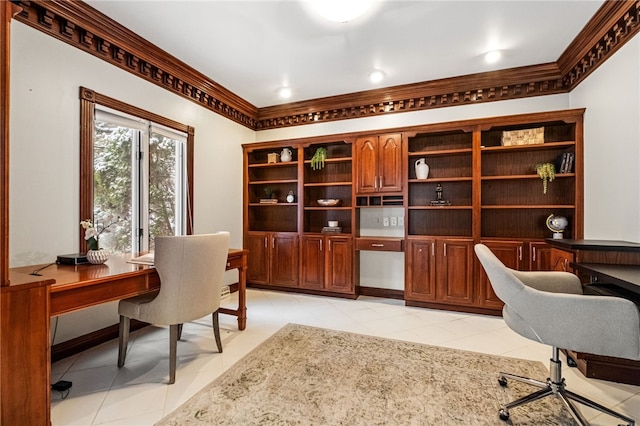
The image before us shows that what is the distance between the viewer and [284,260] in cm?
451

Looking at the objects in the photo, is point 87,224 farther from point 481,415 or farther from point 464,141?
point 464,141

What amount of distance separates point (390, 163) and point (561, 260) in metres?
2.09

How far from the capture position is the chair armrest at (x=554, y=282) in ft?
6.76

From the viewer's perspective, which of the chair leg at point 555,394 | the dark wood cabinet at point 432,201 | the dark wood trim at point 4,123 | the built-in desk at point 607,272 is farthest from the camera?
the dark wood cabinet at point 432,201

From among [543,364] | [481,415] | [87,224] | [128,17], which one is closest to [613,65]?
[543,364]

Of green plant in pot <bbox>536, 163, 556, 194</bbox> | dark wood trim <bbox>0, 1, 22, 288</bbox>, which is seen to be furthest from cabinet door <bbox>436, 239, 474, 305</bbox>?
dark wood trim <bbox>0, 1, 22, 288</bbox>

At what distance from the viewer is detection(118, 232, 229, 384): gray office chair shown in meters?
2.08

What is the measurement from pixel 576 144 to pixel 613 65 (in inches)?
32.8

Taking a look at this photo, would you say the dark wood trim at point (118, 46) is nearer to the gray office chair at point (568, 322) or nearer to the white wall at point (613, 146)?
the gray office chair at point (568, 322)

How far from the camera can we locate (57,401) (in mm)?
1870

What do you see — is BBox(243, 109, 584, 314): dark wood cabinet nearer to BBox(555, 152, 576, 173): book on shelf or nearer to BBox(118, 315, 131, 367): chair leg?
BBox(555, 152, 576, 173): book on shelf

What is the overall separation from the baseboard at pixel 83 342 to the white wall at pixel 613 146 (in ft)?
15.0

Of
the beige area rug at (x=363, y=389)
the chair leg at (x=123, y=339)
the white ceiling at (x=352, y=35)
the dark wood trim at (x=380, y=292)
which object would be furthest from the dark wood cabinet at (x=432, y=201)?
the chair leg at (x=123, y=339)

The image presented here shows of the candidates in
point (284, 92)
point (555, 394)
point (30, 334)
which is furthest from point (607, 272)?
point (284, 92)
